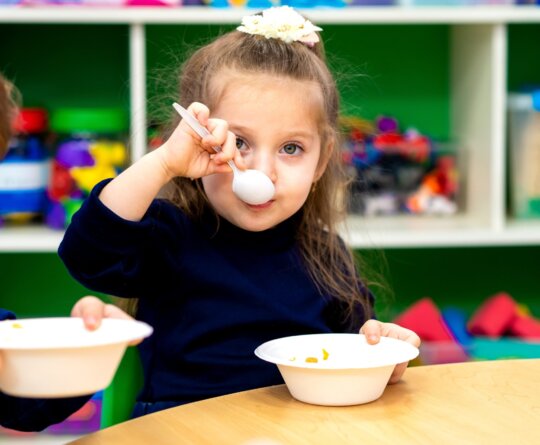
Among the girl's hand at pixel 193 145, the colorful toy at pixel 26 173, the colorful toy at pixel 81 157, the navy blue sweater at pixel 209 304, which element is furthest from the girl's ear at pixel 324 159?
the colorful toy at pixel 26 173

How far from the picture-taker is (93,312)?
2.30 ft

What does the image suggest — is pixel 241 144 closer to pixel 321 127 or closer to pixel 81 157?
pixel 321 127

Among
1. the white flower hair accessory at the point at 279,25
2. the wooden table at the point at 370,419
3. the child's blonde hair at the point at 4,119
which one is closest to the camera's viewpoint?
the wooden table at the point at 370,419

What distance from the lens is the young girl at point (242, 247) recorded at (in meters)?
1.02

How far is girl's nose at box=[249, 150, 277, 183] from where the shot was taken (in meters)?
1.00

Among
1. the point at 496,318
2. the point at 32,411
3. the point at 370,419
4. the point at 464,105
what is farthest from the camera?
the point at 464,105

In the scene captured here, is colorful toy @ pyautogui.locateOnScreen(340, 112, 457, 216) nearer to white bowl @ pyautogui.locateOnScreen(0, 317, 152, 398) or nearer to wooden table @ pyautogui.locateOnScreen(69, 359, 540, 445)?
wooden table @ pyautogui.locateOnScreen(69, 359, 540, 445)

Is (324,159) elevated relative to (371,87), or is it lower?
lower

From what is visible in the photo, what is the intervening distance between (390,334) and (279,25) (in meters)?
0.38

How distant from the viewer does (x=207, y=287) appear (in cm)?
105

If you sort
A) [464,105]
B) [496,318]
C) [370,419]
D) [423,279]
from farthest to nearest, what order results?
[423,279] → [464,105] → [496,318] → [370,419]

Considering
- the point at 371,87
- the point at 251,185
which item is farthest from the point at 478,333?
the point at 251,185

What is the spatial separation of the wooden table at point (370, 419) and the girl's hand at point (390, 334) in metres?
0.01

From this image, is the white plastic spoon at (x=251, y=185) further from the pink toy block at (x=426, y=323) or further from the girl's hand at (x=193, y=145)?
the pink toy block at (x=426, y=323)
